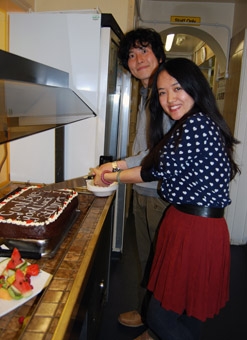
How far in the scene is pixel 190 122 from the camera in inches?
38.9

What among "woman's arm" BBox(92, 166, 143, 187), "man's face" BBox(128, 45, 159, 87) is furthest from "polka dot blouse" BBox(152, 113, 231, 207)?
"man's face" BBox(128, 45, 159, 87)

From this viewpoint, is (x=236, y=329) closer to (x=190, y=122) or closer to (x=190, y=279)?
(x=190, y=279)

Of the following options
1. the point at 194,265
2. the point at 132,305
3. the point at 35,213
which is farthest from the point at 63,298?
the point at 132,305

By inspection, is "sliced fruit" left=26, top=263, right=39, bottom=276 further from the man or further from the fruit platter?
the man

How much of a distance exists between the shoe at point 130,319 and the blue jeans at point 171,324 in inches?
25.4

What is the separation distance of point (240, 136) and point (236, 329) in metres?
1.59

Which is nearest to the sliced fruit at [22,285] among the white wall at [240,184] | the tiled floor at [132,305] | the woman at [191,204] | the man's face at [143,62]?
the woman at [191,204]

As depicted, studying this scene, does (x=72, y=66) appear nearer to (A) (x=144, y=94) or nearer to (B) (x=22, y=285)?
(A) (x=144, y=94)

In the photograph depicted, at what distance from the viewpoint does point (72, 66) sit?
1621 millimetres

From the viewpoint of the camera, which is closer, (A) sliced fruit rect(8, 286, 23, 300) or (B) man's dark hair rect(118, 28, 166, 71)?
→ (A) sliced fruit rect(8, 286, 23, 300)

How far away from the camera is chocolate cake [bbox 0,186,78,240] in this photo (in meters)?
1.01

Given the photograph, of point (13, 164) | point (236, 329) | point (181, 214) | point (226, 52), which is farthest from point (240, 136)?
point (13, 164)

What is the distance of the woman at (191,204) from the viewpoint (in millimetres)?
994

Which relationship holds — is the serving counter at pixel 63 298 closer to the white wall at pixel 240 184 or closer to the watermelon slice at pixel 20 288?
the watermelon slice at pixel 20 288
